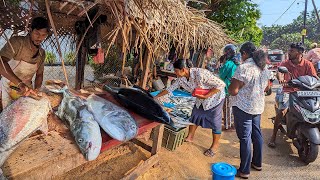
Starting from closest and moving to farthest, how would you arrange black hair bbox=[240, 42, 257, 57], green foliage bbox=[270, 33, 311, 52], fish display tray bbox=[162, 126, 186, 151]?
black hair bbox=[240, 42, 257, 57]
fish display tray bbox=[162, 126, 186, 151]
green foliage bbox=[270, 33, 311, 52]

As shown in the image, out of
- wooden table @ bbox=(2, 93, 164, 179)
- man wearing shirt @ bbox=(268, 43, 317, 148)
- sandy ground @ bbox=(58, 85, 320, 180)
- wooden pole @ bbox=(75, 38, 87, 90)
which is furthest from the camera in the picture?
wooden pole @ bbox=(75, 38, 87, 90)

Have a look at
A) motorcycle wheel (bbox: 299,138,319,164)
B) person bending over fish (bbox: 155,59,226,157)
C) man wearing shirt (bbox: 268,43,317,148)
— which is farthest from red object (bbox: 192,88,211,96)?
motorcycle wheel (bbox: 299,138,319,164)

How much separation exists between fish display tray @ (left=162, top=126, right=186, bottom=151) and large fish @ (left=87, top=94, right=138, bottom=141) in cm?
211

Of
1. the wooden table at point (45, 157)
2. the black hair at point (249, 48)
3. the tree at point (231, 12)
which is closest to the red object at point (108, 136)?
the wooden table at point (45, 157)

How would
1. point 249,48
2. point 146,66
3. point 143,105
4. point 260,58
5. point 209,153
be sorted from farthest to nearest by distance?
point 146,66
point 209,153
point 249,48
point 260,58
point 143,105

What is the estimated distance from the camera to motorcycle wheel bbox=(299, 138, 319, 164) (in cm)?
394

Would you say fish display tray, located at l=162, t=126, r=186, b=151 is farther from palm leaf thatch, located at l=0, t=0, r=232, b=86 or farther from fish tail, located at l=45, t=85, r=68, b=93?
fish tail, located at l=45, t=85, r=68, b=93

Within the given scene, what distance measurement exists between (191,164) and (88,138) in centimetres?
264

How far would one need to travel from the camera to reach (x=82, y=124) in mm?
2096

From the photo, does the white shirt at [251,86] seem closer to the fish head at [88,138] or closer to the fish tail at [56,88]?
the fish head at [88,138]

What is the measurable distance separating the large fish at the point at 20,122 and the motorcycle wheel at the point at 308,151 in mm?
4168

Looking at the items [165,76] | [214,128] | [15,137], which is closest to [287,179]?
[214,128]

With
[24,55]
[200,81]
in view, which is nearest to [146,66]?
[200,81]

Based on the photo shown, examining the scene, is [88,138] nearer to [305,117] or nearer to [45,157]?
[45,157]
